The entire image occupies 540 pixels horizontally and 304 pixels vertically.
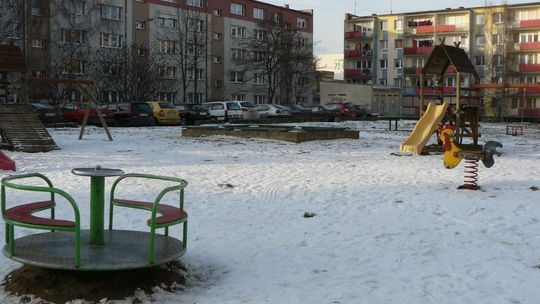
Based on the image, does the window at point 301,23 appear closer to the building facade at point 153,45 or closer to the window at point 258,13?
the building facade at point 153,45

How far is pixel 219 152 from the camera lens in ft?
55.0

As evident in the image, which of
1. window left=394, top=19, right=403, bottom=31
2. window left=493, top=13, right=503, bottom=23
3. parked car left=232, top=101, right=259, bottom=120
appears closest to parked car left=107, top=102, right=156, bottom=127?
parked car left=232, top=101, right=259, bottom=120

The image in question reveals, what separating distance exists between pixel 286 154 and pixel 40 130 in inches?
292

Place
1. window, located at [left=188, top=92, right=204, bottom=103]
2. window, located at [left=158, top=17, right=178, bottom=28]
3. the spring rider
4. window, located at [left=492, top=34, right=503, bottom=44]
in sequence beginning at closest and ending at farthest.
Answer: the spring rider < window, located at [left=158, top=17, right=178, bottom=28] < window, located at [left=188, top=92, right=204, bottom=103] < window, located at [left=492, top=34, right=503, bottom=44]

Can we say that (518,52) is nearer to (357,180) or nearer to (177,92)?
(177,92)

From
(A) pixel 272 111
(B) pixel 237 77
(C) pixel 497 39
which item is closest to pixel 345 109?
(A) pixel 272 111

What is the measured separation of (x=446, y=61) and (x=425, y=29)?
68.0 meters

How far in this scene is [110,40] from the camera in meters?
59.8

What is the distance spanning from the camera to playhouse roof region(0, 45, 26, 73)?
19.0 meters

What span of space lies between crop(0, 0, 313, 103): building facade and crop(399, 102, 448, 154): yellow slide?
30226 millimetres

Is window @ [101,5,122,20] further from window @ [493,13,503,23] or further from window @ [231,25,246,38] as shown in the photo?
window @ [493,13,503,23]

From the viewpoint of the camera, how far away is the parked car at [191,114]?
1427 inches

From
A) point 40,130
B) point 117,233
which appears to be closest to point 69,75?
point 40,130

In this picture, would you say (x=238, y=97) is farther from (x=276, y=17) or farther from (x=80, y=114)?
(x=80, y=114)
